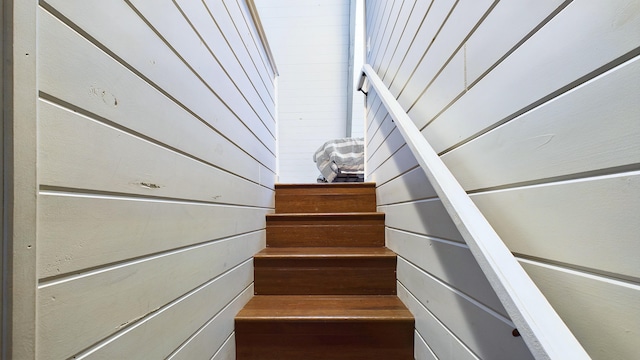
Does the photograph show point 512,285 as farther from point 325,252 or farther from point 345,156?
point 345,156

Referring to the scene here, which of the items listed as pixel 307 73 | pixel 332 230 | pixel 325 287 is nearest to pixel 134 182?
pixel 325 287

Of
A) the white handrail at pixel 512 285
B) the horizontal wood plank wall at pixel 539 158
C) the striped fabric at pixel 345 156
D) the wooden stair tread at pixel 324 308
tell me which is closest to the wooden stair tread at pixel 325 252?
the wooden stair tread at pixel 324 308

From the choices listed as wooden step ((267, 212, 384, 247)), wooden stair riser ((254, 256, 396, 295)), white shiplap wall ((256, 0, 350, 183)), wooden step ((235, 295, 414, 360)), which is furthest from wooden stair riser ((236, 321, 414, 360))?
white shiplap wall ((256, 0, 350, 183))

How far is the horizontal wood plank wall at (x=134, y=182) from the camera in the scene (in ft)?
1.31

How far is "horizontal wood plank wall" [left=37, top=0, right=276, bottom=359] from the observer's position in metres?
0.40

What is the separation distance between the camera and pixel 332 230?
172 centimetres

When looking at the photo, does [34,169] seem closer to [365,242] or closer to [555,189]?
[555,189]

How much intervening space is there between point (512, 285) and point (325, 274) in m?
1.05

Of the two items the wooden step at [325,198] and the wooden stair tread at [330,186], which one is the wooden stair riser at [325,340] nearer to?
the wooden step at [325,198]

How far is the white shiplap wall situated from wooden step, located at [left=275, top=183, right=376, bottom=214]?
1404mm

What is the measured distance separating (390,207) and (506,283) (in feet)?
3.59

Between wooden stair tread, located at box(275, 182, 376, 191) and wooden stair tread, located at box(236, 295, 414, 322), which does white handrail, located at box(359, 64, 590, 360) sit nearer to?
wooden stair tread, located at box(236, 295, 414, 322)

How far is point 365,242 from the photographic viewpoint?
171cm

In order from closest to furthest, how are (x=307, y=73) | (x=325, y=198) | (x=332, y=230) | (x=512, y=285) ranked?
(x=512, y=285) → (x=332, y=230) → (x=325, y=198) → (x=307, y=73)
